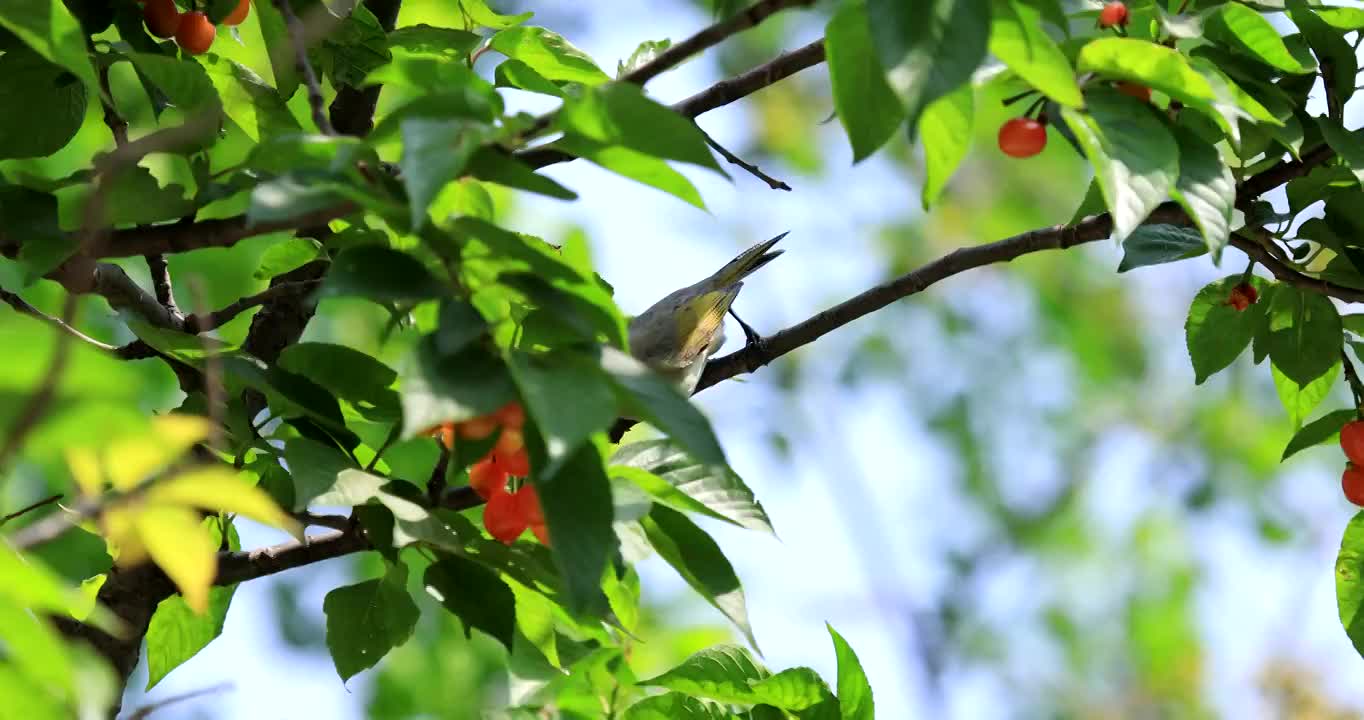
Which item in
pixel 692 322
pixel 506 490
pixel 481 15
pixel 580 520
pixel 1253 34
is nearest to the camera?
pixel 580 520

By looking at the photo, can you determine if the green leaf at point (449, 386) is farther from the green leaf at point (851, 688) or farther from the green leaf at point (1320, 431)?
the green leaf at point (1320, 431)

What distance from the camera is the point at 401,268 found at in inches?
54.6

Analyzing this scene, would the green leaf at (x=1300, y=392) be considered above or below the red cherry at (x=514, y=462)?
below

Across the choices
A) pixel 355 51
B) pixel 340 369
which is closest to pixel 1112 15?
pixel 340 369

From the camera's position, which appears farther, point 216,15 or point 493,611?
point 216,15

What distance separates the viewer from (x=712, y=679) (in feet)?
6.36

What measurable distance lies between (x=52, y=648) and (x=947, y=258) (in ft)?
5.12

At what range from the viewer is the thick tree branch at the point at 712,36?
4.78 feet

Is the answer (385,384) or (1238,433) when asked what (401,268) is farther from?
(1238,433)

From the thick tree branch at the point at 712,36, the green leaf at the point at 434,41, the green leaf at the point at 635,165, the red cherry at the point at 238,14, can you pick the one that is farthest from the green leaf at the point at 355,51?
the green leaf at the point at 635,165

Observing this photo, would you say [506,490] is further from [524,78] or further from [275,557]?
[524,78]

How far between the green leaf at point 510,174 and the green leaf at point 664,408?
0.58 ft

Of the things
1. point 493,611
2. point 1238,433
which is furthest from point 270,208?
point 1238,433

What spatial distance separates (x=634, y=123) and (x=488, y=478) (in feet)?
1.98
